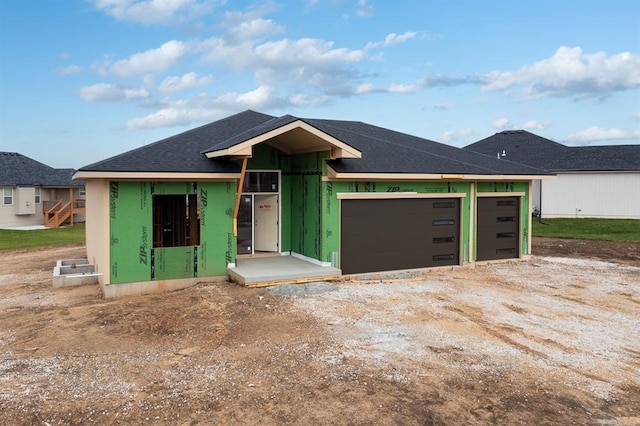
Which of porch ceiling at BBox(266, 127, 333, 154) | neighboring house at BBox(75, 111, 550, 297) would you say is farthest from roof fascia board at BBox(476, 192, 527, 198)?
porch ceiling at BBox(266, 127, 333, 154)

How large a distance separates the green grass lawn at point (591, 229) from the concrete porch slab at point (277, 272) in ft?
52.3

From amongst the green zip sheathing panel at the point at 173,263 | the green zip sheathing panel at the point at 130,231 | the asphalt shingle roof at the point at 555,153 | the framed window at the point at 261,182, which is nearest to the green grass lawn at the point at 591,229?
the asphalt shingle roof at the point at 555,153

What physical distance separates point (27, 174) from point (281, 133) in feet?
91.8

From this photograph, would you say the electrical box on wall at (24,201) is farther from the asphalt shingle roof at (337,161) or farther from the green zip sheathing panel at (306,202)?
the green zip sheathing panel at (306,202)

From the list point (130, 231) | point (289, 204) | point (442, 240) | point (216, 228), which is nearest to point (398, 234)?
point (442, 240)

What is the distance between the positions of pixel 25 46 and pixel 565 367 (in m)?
22.5

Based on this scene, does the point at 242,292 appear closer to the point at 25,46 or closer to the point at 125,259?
the point at 125,259

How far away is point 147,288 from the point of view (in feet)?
37.7

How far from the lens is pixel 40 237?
25.0 meters

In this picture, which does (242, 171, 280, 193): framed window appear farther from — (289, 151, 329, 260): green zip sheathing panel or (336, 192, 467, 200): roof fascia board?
(336, 192, 467, 200): roof fascia board

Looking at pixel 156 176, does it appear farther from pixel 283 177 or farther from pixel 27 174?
pixel 27 174

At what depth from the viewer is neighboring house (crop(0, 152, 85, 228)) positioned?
100.0ft

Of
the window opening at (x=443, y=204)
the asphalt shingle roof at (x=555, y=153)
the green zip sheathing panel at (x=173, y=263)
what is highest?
the asphalt shingle roof at (x=555, y=153)

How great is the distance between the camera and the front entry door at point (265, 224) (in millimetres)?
14570
